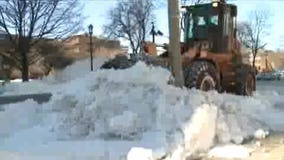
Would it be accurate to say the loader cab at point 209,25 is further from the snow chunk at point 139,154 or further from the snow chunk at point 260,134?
the snow chunk at point 139,154

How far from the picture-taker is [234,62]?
2098cm

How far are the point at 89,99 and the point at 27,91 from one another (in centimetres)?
2976

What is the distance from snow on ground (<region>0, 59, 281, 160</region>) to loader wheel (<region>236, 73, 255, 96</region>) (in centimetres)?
766

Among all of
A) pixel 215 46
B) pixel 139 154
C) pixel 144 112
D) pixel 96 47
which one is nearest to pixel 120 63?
pixel 215 46

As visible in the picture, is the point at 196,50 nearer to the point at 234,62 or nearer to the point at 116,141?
the point at 234,62

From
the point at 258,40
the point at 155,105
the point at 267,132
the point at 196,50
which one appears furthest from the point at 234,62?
the point at 258,40

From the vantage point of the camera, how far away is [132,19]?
206ft

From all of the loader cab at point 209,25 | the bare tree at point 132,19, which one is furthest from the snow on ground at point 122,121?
the bare tree at point 132,19

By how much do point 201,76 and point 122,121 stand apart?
23.5 ft

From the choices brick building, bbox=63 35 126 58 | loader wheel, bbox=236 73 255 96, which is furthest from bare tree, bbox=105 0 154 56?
loader wheel, bbox=236 73 255 96

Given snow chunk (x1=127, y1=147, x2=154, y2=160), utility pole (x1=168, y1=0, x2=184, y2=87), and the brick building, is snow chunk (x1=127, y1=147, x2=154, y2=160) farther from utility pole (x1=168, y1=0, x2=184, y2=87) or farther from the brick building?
the brick building

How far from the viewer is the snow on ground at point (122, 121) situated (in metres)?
9.96

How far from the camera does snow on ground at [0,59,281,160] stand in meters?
9.96

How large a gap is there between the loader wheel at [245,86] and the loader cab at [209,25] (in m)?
1.66
